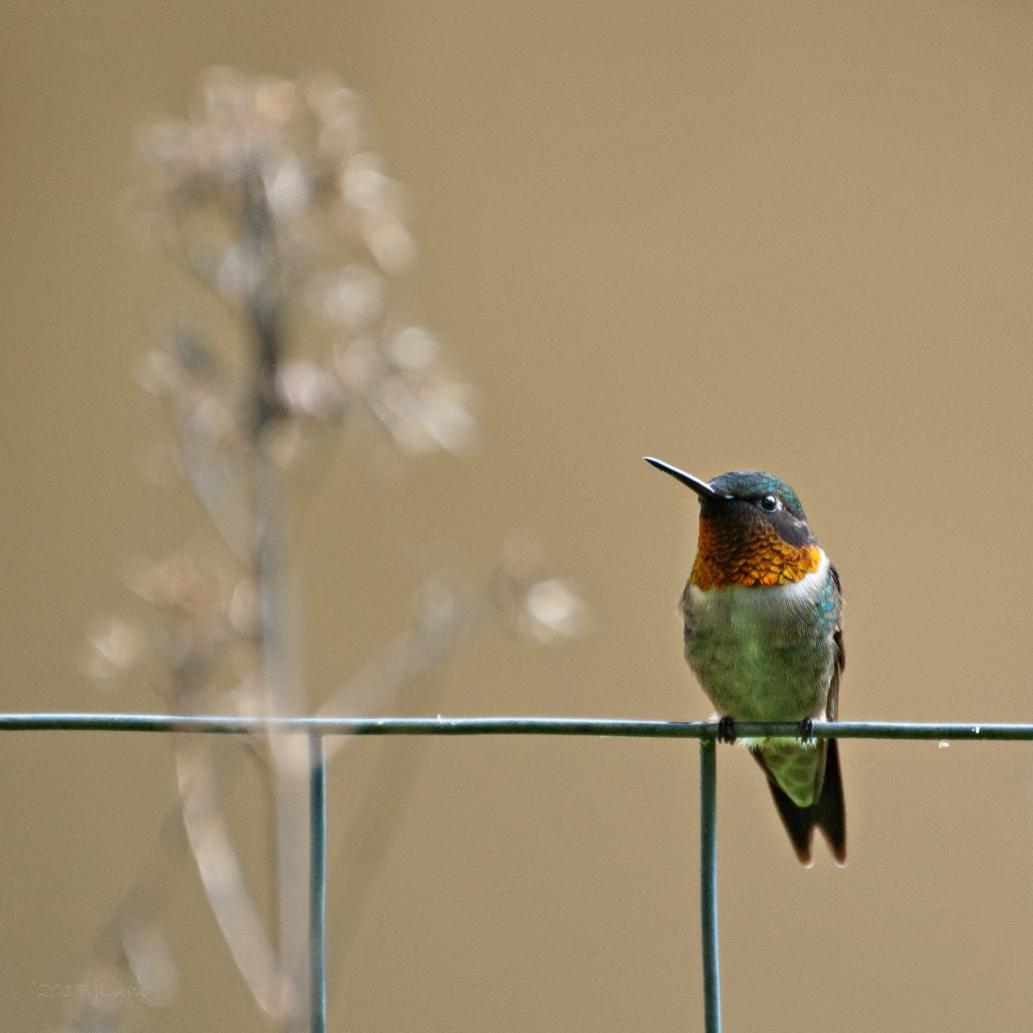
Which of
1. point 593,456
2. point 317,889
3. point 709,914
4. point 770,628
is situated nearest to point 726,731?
point 770,628

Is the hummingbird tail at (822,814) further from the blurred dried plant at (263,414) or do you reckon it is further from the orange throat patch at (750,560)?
the blurred dried plant at (263,414)

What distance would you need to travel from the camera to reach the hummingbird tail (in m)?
3.14

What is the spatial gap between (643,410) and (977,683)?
124 cm

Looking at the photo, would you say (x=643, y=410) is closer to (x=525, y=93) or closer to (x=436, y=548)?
(x=436, y=548)

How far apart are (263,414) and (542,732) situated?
3.86 ft

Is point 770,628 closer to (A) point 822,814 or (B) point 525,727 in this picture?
(A) point 822,814

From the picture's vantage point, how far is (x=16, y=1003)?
434 centimetres

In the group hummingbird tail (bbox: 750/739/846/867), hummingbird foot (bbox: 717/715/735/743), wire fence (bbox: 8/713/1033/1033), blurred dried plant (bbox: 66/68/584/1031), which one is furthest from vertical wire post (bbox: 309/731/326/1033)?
hummingbird tail (bbox: 750/739/846/867)

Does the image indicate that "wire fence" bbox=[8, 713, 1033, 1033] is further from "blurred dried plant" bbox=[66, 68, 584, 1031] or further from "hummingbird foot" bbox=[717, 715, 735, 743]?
"blurred dried plant" bbox=[66, 68, 584, 1031]

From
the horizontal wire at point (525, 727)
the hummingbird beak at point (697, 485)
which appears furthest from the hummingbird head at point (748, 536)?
the horizontal wire at point (525, 727)

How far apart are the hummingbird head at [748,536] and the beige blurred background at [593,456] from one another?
4.51 ft

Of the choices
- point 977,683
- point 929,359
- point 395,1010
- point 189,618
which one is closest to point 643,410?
point 929,359

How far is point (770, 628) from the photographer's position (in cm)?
301

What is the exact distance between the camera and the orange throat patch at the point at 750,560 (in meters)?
3.04
